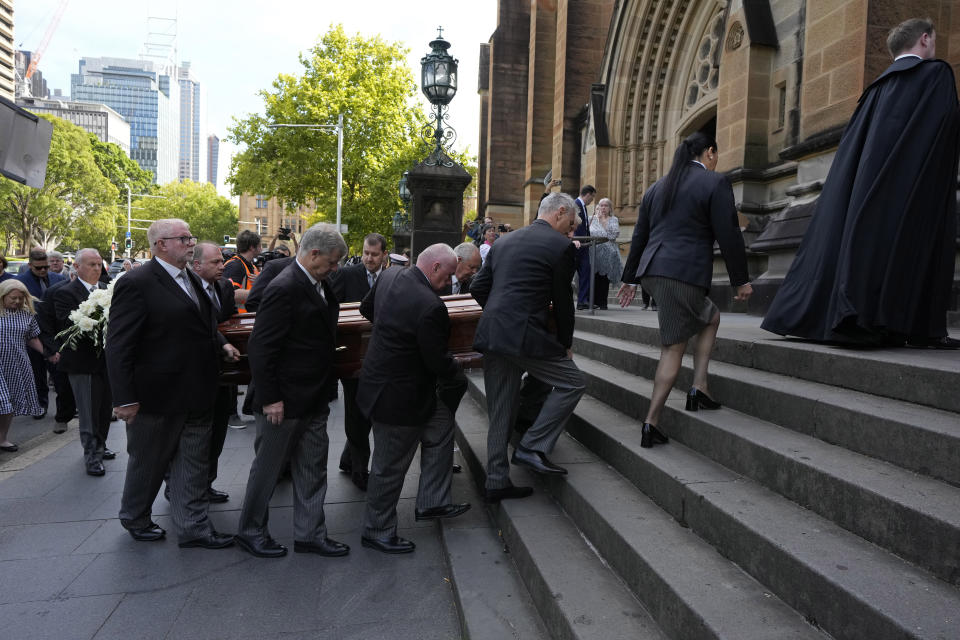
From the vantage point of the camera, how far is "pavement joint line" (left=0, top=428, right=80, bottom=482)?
5.76 metres

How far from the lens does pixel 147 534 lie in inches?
165

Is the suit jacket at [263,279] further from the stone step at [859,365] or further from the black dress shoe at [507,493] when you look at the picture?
the stone step at [859,365]

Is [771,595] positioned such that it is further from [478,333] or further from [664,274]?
[478,333]

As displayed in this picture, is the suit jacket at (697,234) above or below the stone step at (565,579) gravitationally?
above

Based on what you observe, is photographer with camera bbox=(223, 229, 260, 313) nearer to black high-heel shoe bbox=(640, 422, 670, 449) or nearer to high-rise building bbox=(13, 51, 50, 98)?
black high-heel shoe bbox=(640, 422, 670, 449)

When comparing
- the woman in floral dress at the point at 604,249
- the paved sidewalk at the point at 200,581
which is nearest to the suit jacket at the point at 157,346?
the paved sidewalk at the point at 200,581

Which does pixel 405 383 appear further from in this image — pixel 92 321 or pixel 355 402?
pixel 92 321

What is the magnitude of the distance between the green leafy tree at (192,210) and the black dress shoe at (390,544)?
8418 cm

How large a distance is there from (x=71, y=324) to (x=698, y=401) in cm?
585

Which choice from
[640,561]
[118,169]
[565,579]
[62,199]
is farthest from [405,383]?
[118,169]

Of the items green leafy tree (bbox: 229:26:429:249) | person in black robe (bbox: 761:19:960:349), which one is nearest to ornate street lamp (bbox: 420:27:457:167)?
person in black robe (bbox: 761:19:960:349)

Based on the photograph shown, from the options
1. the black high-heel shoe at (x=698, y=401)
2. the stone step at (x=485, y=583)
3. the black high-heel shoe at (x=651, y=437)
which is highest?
the black high-heel shoe at (x=698, y=401)

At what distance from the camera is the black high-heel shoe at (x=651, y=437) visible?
3721 millimetres

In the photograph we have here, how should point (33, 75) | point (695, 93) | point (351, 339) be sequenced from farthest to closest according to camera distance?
point (33, 75) < point (695, 93) < point (351, 339)
